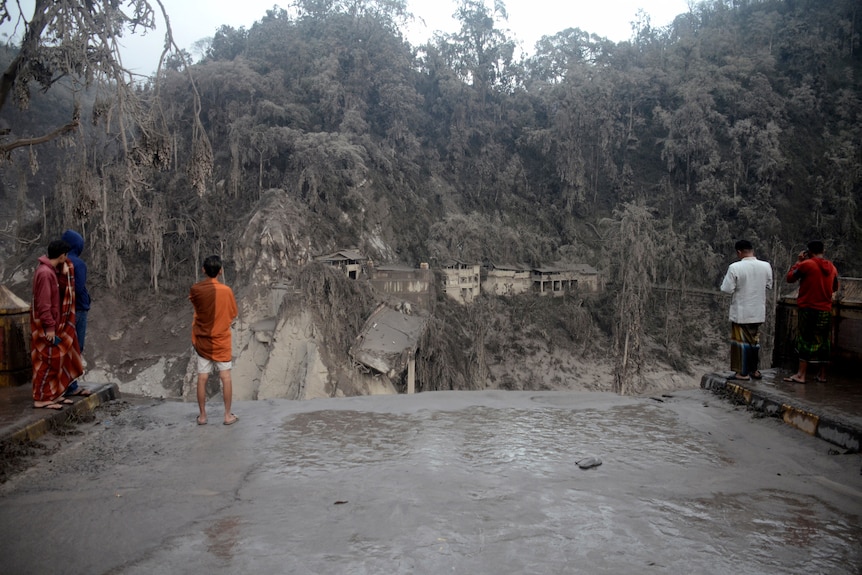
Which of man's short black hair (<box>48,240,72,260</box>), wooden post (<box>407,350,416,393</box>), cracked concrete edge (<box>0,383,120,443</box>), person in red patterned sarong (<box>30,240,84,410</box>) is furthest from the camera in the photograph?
wooden post (<box>407,350,416,393</box>)

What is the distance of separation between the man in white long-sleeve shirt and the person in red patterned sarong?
6327 millimetres

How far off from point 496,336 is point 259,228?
554 inches

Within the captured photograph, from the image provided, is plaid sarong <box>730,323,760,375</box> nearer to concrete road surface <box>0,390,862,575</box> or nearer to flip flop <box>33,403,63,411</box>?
concrete road surface <box>0,390,862,575</box>

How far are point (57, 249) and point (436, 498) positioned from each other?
13.0ft

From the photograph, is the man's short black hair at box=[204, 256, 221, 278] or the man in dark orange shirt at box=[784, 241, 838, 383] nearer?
the man's short black hair at box=[204, 256, 221, 278]

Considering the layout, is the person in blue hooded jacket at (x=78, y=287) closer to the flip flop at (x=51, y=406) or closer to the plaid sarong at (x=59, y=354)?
the plaid sarong at (x=59, y=354)

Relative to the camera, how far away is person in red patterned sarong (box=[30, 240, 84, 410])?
4711mm

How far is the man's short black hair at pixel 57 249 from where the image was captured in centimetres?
490

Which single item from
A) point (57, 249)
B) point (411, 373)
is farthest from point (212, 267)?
point (411, 373)

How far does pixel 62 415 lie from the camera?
4.79 m

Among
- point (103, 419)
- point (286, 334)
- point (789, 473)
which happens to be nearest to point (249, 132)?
point (286, 334)

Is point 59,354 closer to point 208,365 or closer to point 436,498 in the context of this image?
point 208,365

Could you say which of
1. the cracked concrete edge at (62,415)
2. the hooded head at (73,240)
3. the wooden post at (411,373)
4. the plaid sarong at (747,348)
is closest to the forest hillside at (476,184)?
the wooden post at (411,373)

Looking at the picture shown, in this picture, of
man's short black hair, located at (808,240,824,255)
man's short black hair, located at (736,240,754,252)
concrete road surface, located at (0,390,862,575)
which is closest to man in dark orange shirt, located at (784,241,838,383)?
man's short black hair, located at (808,240,824,255)
